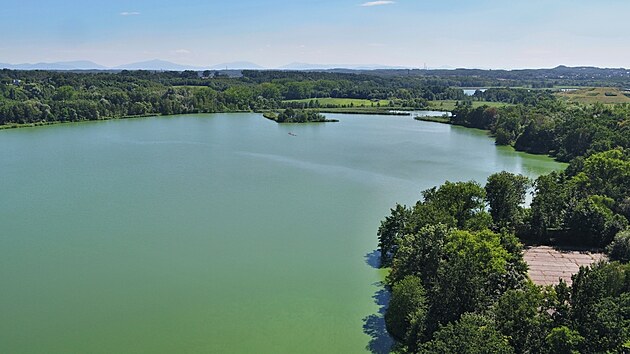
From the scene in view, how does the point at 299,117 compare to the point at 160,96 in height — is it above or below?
below

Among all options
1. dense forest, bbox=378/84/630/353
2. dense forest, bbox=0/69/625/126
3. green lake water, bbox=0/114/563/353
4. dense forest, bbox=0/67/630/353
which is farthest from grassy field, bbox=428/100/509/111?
dense forest, bbox=378/84/630/353

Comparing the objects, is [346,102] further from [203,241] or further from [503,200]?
[203,241]

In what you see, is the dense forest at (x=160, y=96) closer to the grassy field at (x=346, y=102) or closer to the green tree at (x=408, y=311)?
the grassy field at (x=346, y=102)

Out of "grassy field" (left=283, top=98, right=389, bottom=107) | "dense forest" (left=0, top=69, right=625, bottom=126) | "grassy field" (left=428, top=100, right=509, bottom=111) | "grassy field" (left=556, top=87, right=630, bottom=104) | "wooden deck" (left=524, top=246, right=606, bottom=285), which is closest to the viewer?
"wooden deck" (left=524, top=246, right=606, bottom=285)

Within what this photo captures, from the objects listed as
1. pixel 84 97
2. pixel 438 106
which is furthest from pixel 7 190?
pixel 438 106

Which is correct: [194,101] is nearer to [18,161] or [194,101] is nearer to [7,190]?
[18,161]

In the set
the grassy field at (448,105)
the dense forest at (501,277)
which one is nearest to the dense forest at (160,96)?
the grassy field at (448,105)

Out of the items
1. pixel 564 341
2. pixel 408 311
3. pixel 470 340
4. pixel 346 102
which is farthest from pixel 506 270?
pixel 346 102

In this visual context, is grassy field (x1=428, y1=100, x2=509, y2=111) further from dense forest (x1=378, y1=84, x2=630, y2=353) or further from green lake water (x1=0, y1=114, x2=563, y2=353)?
dense forest (x1=378, y1=84, x2=630, y2=353)
